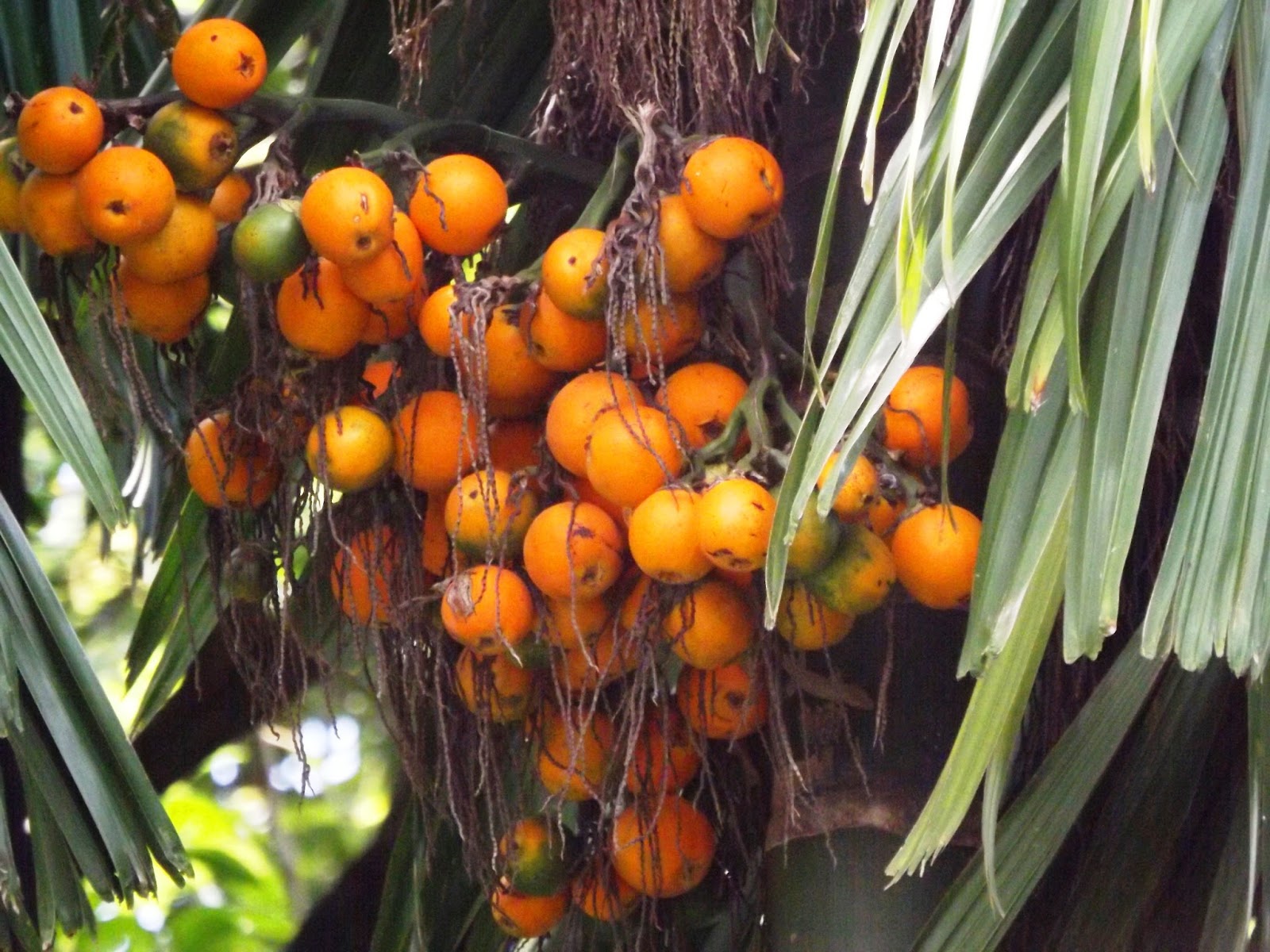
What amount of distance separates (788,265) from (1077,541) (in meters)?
0.62

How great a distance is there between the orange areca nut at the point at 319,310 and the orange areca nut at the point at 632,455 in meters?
0.26

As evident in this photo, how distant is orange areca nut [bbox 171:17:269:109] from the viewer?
4.98ft

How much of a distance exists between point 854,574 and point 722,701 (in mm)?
214

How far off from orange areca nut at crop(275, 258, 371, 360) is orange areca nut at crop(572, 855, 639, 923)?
0.54 m

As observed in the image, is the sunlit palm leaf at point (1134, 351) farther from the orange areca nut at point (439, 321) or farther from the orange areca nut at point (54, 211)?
the orange areca nut at point (54, 211)

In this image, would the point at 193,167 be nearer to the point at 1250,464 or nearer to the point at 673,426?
the point at 673,426

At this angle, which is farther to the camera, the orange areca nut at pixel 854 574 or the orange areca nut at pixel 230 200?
the orange areca nut at pixel 230 200

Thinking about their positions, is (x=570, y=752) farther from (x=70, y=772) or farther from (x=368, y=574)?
(x=70, y=772)

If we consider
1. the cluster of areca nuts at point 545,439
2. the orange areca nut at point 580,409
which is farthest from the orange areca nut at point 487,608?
the orange areca nut at point 580,409

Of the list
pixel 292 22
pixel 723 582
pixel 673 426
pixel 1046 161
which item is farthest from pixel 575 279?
pixel 292 22

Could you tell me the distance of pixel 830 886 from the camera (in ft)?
5.14

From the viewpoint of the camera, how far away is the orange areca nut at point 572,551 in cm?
140

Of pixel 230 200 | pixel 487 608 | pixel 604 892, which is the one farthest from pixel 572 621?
pixel 230 200

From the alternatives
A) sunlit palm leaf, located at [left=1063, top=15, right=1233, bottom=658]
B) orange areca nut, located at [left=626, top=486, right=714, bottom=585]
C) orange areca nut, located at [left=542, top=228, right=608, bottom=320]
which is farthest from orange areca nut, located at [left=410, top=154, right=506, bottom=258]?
sunlit palm leaf, located at [left=1063, top=15, right=1233, bottom=658]
